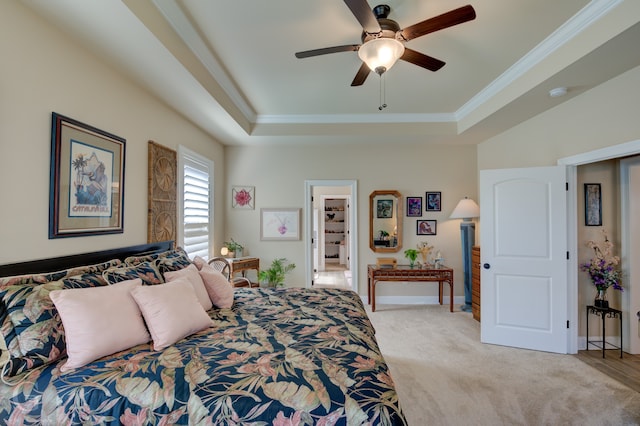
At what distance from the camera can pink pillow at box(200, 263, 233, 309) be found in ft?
7.66

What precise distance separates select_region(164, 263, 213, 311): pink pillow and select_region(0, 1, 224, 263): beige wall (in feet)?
2.16

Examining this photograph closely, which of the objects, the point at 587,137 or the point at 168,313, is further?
the point at 587,137

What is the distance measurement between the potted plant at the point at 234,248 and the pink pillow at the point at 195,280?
8.01ft

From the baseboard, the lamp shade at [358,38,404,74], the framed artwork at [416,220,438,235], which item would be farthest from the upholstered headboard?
the framed artwork at [416,220,438,235]

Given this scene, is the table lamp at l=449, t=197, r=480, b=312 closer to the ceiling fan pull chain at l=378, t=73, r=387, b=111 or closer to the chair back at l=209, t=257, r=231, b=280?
the ceiling fan pull chain at l=378, t=73, r=387, b=111

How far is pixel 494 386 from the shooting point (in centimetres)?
249

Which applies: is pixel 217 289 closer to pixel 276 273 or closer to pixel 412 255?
pixel 276 273

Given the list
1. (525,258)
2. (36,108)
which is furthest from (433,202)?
(36,108)

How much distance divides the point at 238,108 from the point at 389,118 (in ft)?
7.00

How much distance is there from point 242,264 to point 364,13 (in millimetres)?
3576

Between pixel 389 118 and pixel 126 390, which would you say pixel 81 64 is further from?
pixel 389 118

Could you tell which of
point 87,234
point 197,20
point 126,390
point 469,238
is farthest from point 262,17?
point 469,238

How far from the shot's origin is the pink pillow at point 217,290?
2336 millimetres

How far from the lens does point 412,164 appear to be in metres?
5.02
